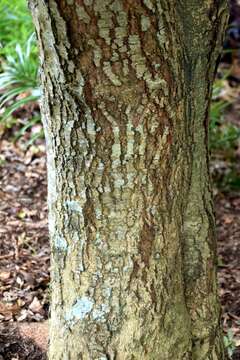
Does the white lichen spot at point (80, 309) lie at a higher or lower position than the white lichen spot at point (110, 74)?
lower

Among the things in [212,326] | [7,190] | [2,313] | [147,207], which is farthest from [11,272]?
[147,207]

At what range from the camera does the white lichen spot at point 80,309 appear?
2170mm

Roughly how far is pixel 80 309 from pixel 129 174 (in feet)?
1.64

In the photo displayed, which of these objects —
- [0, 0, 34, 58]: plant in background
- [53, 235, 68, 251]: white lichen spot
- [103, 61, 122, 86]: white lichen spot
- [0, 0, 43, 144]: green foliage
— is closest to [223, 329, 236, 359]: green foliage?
[53, 235, 68, 251]: white lichen spot

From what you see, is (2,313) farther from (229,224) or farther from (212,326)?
(229,224)

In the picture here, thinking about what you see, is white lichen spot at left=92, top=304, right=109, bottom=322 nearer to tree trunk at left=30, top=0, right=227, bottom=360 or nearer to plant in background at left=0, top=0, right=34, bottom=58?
tree trunk at left=30, top=0, right=227, bottom=360

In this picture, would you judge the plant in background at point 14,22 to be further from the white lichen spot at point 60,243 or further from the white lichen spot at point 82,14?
the white lichen spot at point 82,14

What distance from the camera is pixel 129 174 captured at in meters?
1.99

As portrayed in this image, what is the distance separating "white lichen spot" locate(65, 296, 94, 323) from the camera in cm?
217

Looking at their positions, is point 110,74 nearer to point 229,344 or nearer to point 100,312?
point 100,312

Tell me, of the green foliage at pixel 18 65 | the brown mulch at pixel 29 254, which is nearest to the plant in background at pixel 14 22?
the green foliage at pixel 18 65

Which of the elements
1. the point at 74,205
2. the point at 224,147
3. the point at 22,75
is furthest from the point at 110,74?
the point at 224,147

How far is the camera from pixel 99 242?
2.08 meters

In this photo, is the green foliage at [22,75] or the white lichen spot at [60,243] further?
the green foliage at [22,75]
